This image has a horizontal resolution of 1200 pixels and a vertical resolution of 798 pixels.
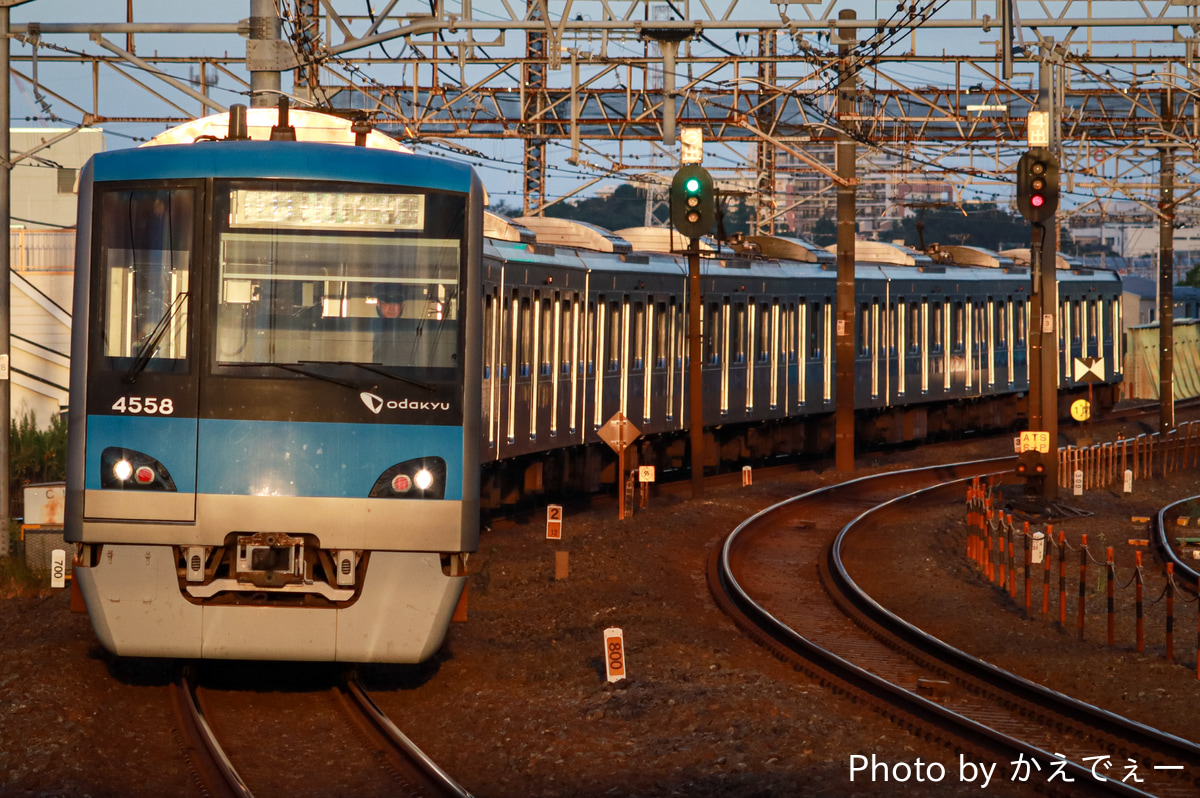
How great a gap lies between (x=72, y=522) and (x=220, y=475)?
840mm

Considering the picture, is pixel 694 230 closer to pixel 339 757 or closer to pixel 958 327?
pixel 958 327

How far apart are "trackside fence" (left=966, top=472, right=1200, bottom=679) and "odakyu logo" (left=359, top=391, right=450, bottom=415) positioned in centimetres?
581

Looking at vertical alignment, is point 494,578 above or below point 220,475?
below

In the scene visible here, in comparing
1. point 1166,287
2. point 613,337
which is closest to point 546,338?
point 613,337

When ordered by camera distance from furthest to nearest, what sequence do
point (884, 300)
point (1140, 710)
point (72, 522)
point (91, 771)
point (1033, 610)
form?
point (884, 300), point (1033, 610), point (1140, 710), point (72, 522), point (91, 771)

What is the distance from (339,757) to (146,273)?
9.50ft

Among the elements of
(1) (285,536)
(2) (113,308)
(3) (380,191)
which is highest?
(3) (380,191)

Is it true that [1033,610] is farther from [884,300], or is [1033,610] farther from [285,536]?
[884,300]

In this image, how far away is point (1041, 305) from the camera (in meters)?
22.0

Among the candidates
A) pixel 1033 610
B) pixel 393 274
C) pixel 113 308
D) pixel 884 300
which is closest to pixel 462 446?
pixel 393 274

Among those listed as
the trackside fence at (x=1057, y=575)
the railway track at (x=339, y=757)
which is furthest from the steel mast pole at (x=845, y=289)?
the railway track at (x=339, y=757)

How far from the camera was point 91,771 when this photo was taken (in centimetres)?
851

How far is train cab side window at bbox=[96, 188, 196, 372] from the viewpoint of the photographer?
9367 mm

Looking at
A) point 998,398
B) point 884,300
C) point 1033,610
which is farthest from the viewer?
point 998,398
